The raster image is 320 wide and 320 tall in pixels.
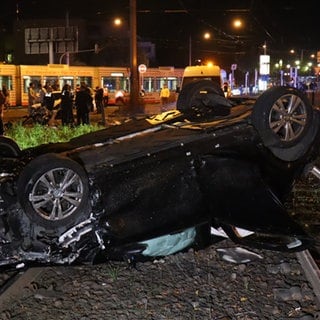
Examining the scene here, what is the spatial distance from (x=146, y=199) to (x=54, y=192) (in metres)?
0.77

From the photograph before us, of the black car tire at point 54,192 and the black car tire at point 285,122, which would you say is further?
the black car tire at point 285,122

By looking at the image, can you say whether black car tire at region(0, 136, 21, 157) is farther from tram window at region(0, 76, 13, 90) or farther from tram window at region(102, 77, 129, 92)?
tram window at region(102, 77, 129, 92)

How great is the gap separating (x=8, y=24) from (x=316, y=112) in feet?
238

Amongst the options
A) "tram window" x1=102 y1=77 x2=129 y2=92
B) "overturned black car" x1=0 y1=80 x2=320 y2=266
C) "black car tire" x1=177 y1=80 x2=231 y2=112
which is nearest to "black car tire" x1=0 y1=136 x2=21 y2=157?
"overturned black car" x1=0 y1=80 x2=320 y2=266

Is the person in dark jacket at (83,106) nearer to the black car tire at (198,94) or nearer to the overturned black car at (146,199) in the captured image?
the black car tire at (198,94)


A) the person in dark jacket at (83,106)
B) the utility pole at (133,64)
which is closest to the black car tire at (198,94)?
the person in dark jacket at (83,106)

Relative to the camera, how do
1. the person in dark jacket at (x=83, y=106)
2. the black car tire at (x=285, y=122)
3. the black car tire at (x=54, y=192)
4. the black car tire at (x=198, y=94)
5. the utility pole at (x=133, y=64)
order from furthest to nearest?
the utility pole at (x=133, y=64), the person in dark jacket at (x=83, y=106), the black car tire at (x=198, y=94), the black car tire at (x=285, y=122), the black car tire at (x=54, y=192)

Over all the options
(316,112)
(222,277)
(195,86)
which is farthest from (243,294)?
(195,86)

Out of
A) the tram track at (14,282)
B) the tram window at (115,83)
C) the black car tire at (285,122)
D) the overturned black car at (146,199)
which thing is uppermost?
the tram window at (115,83)

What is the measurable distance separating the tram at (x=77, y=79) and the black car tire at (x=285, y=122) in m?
27.2

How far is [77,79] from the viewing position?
4084 cm

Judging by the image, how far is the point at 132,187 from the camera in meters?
4.77

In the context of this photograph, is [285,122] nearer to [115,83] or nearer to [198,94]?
[198,94]

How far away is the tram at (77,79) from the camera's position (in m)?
37.8
